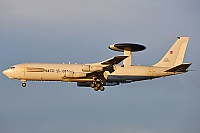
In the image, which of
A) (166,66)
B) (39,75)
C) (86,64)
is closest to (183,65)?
(166,66)

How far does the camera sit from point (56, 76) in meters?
88.1

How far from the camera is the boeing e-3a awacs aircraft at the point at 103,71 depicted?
87.4 meters

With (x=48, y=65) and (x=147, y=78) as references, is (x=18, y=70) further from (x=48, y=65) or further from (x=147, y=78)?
(x=147, y=78)

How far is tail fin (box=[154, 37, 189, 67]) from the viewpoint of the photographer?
9244 cm

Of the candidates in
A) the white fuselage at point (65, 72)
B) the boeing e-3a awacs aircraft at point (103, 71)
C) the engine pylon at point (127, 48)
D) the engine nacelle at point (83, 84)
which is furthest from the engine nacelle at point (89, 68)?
the engine nacelle at point (83, 84)

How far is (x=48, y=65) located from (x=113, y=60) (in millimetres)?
10229

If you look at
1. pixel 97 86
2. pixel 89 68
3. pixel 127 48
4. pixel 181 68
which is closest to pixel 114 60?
pixel 127 48

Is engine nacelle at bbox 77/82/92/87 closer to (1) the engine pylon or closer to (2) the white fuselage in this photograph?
(2) the white fuselage

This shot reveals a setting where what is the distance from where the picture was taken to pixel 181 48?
93.3m

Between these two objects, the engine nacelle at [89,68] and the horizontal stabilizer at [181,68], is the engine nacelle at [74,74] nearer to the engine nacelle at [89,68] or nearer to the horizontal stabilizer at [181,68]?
the engine nacelle at [89,68]

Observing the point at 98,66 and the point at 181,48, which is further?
the point at 181,48

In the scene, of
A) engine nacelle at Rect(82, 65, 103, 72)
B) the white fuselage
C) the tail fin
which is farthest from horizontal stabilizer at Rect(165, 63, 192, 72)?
engine nacelle at Rect(82, 65, 103, 72)

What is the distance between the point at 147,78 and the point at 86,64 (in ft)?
31.8

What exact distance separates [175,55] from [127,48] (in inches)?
382
